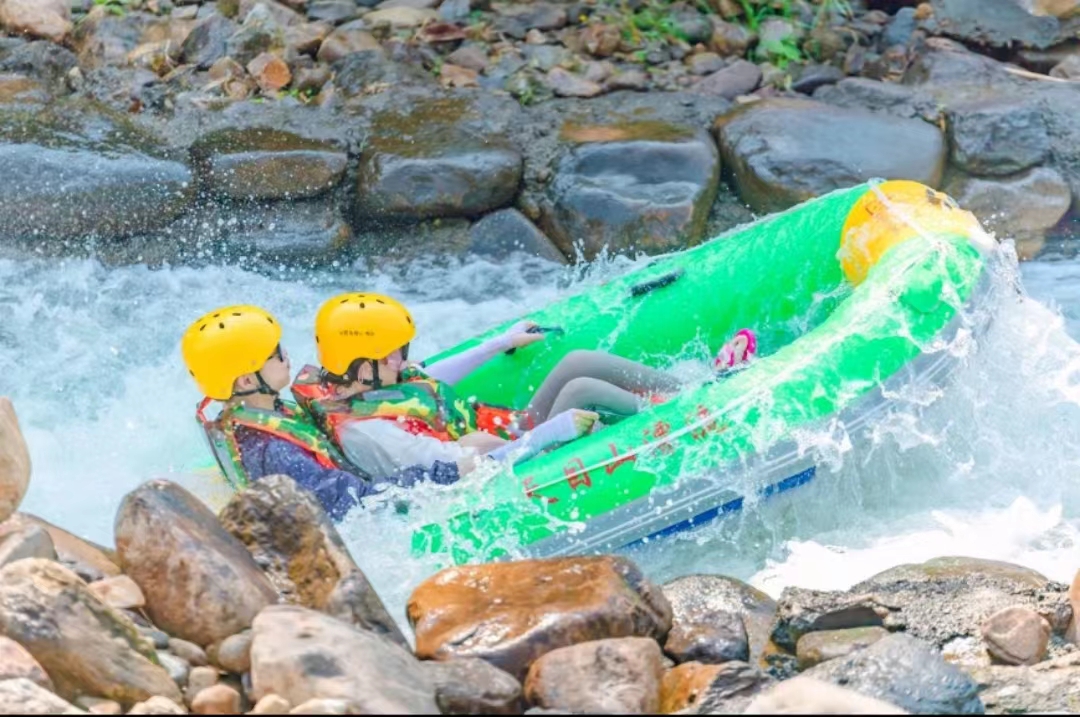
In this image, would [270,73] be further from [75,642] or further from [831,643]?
[75,642]

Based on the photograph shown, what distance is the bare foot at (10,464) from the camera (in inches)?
161

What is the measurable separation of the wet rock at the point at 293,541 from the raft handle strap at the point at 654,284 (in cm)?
241

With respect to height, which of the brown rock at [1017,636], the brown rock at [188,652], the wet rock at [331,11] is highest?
the wet rock at [331,11]

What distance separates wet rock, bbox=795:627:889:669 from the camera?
429 cm

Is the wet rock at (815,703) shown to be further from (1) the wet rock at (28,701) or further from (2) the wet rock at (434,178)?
(2) the wet rock at (434,178)

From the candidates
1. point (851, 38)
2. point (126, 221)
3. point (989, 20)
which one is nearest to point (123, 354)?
point (126, 221)

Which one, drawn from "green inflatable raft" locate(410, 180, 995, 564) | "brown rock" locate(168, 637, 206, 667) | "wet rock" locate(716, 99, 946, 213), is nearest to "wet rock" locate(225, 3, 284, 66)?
"wet rock" locate(716, 99, 946, 213)

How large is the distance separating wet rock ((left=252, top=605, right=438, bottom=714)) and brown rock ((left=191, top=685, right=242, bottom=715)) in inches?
1.9

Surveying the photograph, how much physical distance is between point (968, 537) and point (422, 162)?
3.39 meters

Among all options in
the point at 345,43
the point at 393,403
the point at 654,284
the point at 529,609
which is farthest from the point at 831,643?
the point at 345,43

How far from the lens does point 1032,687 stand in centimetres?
404

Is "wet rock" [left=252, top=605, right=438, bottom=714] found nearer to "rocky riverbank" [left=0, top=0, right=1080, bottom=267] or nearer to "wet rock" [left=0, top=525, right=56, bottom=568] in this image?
"wet rock" [left=0, top=525, right=56, bottom=568]

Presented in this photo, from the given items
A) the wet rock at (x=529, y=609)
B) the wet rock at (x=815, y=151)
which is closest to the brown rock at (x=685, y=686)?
the wet rock at (x=529, y=609)

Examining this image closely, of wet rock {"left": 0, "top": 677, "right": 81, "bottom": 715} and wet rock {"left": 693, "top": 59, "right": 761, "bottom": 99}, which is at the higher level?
wet rock {"left": 0, "top": 677, "right": 81, "bottom": 715}
